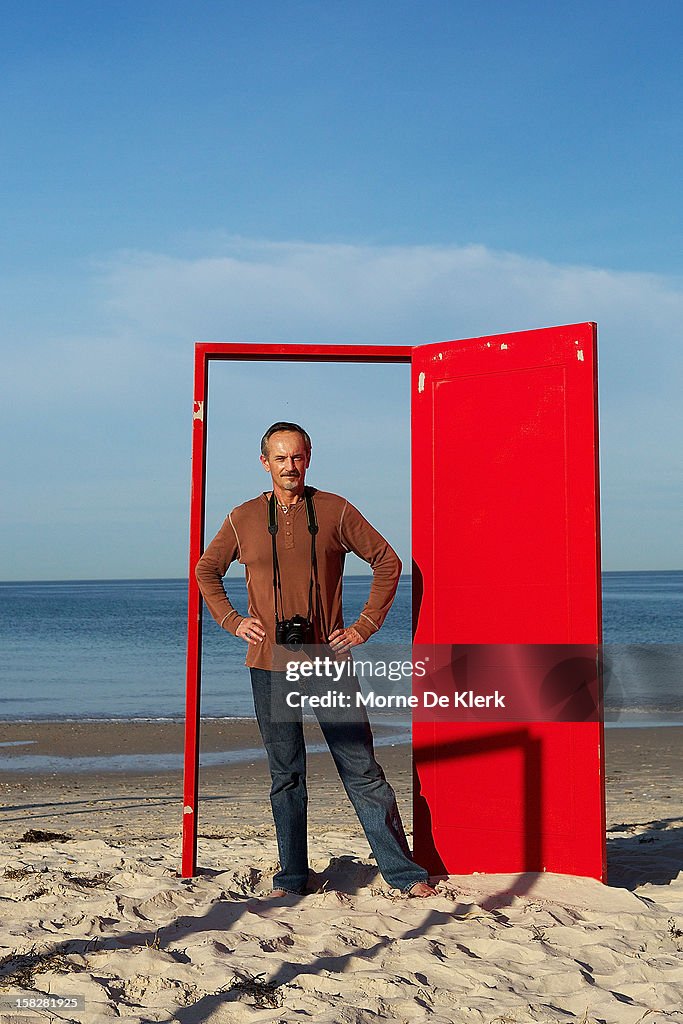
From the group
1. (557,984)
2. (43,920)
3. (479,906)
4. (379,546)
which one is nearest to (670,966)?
(557,984)

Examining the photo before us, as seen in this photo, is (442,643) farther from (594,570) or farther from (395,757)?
(395,757)

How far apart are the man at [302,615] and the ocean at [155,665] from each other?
150 cm

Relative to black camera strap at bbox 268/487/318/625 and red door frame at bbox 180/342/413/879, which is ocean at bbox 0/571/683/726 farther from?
red door frame at bbox 180/342/413/879

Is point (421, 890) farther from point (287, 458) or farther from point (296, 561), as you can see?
point (287, 458)

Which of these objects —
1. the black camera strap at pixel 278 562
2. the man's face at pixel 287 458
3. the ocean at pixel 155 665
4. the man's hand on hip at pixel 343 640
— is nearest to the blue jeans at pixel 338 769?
the man's hand on hip at pixel 343 640

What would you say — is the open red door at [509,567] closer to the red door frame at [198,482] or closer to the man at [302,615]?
the red door frame at [198,482]

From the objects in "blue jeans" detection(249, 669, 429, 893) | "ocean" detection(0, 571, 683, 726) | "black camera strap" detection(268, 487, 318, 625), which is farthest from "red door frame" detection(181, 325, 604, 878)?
"ocean" detection(0, 571, 683, 726)

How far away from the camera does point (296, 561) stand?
4391 millimetres

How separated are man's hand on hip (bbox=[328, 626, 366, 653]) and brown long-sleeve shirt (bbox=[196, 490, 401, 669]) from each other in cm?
5

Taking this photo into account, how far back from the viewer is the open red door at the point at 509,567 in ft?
14.7

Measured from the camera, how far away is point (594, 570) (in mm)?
4422

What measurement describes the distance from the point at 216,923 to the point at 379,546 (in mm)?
1622

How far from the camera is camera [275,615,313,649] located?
13.8 feet

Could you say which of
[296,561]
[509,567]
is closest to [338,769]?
[296,561]
